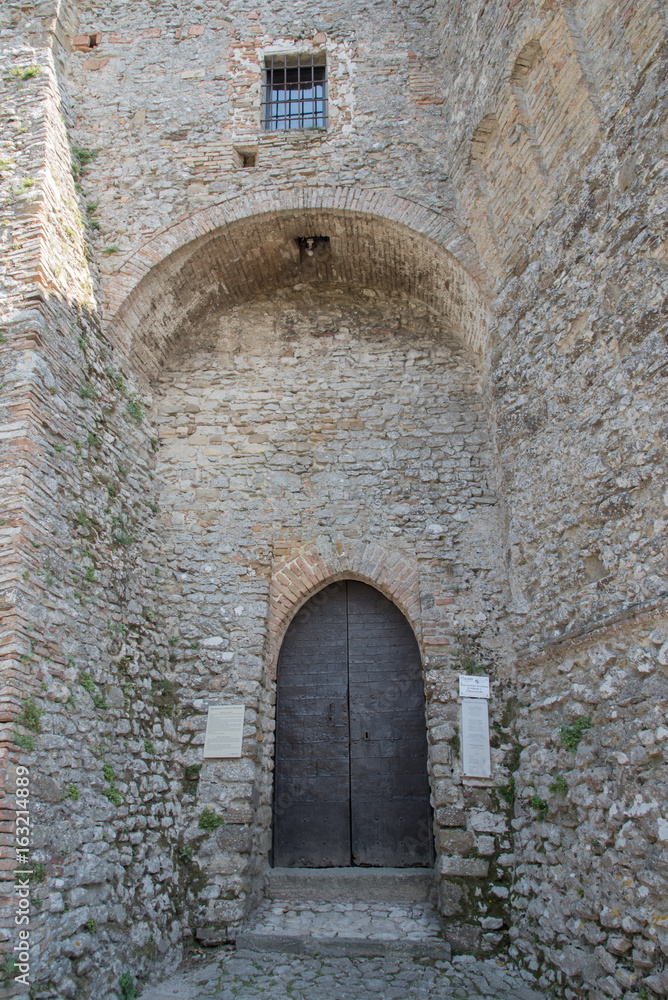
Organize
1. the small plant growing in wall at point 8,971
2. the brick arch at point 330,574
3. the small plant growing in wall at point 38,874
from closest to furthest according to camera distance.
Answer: the small plant growing in wall at point 8,971 < the small plant growing in wall at point 38,874 < the brick arch at point 330,574

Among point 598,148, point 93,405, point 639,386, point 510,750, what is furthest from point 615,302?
point 93,405

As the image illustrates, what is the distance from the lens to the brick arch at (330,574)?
5.47 m

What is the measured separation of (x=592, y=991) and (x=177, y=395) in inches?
209

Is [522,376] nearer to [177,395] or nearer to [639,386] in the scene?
[639,386]

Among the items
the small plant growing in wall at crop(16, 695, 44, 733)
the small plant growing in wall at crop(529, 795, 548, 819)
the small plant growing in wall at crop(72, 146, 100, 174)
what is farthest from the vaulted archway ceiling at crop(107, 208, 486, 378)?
the small plant growing in wall at crop(529, 795, 548, 819)

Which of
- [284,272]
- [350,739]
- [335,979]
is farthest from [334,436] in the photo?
[335,979]

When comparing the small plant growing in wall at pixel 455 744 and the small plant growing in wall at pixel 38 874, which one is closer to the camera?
the small plant growing in wall at pixel 38 874

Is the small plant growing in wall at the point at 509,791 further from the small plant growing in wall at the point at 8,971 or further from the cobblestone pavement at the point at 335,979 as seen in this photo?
the small plant growing in wall at the point at 8,971

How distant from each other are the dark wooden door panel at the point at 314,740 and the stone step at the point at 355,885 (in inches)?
7.0

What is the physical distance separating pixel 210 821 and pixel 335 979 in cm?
132

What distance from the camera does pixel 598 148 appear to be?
4.18 metres

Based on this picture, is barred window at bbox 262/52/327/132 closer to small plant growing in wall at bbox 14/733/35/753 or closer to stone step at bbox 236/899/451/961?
small plant growing in wall at bbox 14/733/35/753

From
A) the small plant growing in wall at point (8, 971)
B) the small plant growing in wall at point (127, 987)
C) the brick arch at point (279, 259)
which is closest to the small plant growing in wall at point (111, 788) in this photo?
the small plant growing in wall at point (127, 987)

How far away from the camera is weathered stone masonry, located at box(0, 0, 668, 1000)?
368 cm
